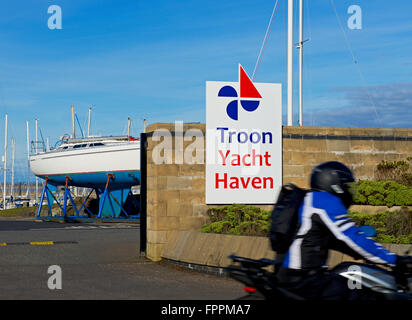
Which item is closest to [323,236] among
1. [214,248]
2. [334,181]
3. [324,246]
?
[324,246]

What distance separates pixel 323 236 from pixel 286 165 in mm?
10013

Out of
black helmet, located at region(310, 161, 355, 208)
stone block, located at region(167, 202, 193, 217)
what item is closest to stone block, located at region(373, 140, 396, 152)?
stone block, located at region(167, 202, 193, 217)

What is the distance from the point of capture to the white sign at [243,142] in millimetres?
14859

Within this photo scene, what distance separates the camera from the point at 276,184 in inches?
601

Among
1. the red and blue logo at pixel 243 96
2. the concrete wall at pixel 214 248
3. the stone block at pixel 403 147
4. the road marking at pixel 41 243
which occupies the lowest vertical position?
the road marking at pixel 41 243

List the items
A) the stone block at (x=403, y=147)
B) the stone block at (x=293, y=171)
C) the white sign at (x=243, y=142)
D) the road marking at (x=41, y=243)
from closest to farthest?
the white sign at (x=243, y=142) < the stone block at (x=293, y=171) < the stone block at (x=403, y=147) < the road marking at (x=41, y=243)

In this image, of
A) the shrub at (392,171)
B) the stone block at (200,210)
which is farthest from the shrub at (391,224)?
the stone block at (200,210)

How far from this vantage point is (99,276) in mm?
12289

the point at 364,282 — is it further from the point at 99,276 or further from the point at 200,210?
the point at 200,210

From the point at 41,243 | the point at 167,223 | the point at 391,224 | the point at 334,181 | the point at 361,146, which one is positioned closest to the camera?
the point at 334,181

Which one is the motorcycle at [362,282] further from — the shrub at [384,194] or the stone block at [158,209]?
the shrub at [384,194]

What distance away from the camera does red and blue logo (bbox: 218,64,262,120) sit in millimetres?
15016

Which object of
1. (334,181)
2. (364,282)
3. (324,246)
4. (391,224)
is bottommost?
(391,224)
